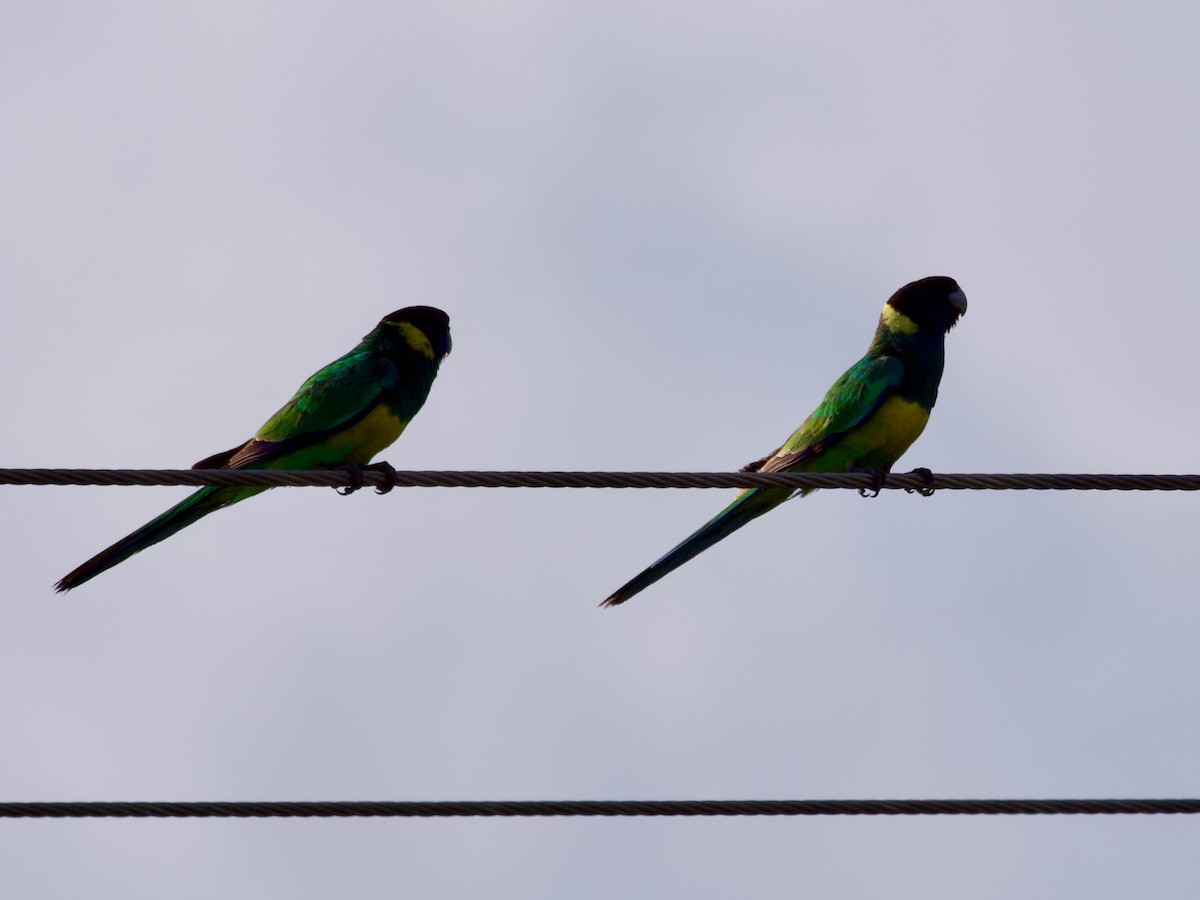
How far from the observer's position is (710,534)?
25.2 feet

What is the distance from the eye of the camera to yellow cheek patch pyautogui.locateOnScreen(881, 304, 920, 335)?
8.65m

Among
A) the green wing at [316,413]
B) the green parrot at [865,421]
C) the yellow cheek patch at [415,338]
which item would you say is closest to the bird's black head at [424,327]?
the yellow cheek patch at [415,338]

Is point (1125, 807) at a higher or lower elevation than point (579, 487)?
lower

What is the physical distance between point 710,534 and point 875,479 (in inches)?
45.3

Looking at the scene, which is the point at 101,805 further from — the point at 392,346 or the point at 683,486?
the point at 392,346

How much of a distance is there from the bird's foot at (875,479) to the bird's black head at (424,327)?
2112 mm

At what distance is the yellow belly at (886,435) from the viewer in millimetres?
8062

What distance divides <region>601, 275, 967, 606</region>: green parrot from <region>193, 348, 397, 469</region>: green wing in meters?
1.64

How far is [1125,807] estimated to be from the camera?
175 inches

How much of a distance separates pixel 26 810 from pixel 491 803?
1.11m

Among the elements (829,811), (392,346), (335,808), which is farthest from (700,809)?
(392,346)

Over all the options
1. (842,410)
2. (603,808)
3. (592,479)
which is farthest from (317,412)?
(603,808)

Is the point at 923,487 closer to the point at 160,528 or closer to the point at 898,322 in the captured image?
the point at 898,322

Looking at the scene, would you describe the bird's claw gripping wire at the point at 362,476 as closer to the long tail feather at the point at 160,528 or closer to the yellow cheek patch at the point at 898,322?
the long tail feather at the point at 160,528
